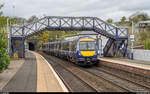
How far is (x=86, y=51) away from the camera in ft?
77.8

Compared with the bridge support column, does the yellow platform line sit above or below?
below

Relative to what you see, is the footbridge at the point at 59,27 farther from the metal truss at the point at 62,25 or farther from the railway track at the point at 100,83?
the railway track at the point at 100,83

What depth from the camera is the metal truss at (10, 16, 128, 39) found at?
34750 mm

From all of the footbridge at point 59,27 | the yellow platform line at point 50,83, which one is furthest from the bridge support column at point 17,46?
the yellow platform line at point 50,83

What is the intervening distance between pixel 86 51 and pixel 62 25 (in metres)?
12.2

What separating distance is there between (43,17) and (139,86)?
24330 mm

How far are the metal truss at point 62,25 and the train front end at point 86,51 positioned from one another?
1151cm

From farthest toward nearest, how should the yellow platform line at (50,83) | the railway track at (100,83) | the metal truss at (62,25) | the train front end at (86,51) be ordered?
the metal truss at (62,25) < the train front end at (86,51) < the railway track at (100,83) < the yellow platform line at (50,83)

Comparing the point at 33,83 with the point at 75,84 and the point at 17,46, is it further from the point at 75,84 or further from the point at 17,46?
the point at 17,46

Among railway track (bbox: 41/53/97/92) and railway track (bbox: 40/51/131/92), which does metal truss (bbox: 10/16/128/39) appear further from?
railway track (bbox: 41/53/97/92)

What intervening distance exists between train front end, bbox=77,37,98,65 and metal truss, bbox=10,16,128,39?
11.5 m

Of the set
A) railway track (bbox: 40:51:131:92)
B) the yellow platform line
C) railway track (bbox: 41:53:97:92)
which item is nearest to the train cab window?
railway track (bbox: 40:51:131:92)

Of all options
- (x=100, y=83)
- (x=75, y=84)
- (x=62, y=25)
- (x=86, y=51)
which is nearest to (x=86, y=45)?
(x=86, y=51)

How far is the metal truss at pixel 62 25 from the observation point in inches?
1368
